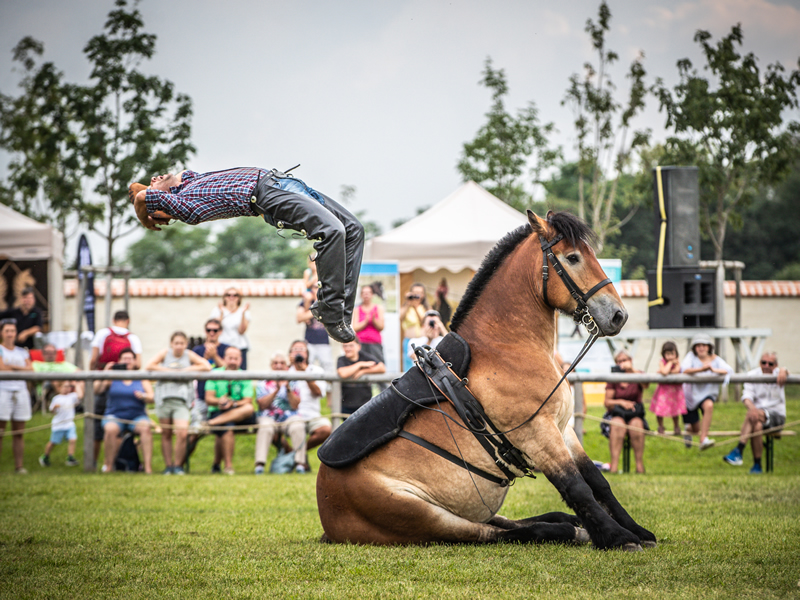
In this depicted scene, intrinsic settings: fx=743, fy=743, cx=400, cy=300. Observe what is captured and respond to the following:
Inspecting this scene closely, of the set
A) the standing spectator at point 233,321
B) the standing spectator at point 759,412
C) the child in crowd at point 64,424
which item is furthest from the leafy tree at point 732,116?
the child in crowd at point 64,424

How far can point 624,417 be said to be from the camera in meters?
9.67

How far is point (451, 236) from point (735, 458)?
20.2ft

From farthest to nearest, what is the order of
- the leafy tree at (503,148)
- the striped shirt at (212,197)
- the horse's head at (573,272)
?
1. the leafy tree at (503,148)
2. the horse's head at (573,272)
3. the striped shirt at (212,197)

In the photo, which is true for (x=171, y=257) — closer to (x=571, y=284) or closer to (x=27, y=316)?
(x=27, y=316)

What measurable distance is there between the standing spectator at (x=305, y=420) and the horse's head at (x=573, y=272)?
537cm

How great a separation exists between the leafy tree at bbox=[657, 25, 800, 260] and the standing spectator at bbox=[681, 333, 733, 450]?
25.1 feet

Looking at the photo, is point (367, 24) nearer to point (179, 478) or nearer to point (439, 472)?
point (439, 472)

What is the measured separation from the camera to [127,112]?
1382 cm

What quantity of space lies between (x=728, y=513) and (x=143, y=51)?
12208mm

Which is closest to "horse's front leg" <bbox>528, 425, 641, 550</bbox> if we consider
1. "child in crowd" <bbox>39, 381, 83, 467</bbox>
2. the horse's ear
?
the horse's ear

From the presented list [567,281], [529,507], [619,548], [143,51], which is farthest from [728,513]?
[143,51]

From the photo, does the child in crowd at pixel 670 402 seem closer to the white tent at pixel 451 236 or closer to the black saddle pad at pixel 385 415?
the white tent at pixel 451 236

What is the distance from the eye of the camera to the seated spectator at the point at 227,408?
997 centimetres

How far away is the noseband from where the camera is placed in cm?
445
